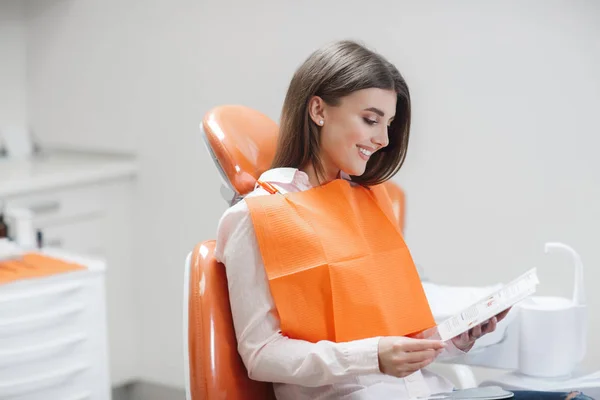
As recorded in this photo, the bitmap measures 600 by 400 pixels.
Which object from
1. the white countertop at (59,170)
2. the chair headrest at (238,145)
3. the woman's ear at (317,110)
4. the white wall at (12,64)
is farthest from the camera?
the white wall at (12,64)

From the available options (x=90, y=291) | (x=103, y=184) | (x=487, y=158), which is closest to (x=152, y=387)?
(x=103, y=184)

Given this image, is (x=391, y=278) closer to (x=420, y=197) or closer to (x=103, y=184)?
(x=420, y=197)

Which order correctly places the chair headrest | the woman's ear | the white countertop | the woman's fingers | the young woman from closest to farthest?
the woman's fingers
the young woman
the woman's ear
the chair headrest
the white countertop

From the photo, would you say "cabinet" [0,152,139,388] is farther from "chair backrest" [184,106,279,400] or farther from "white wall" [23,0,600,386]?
"chair backrest" [184,106,279,400]

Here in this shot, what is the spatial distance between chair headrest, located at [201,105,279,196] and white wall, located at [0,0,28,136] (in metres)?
1.99

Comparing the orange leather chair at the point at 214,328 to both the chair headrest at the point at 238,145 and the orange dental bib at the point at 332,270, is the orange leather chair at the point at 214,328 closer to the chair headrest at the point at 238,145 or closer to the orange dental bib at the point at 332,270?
the chair headrest at the point at 238,145

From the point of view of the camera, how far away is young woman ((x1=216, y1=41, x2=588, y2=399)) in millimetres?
1312

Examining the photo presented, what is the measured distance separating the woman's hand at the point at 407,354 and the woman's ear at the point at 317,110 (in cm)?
41

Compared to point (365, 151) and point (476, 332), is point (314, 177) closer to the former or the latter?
point (365, 151)

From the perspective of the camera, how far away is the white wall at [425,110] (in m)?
2.08

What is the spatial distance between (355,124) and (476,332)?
1.31 ft

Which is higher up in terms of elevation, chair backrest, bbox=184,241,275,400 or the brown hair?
the brown hair

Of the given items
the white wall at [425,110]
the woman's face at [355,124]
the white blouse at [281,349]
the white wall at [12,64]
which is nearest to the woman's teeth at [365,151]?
the woman's face at [355,124]

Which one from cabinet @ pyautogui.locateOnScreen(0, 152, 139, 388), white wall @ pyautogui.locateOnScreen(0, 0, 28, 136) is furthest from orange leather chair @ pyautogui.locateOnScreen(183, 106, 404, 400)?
white wall @ pyautogui.locateOnScreen(0, 0, 28, 136)
